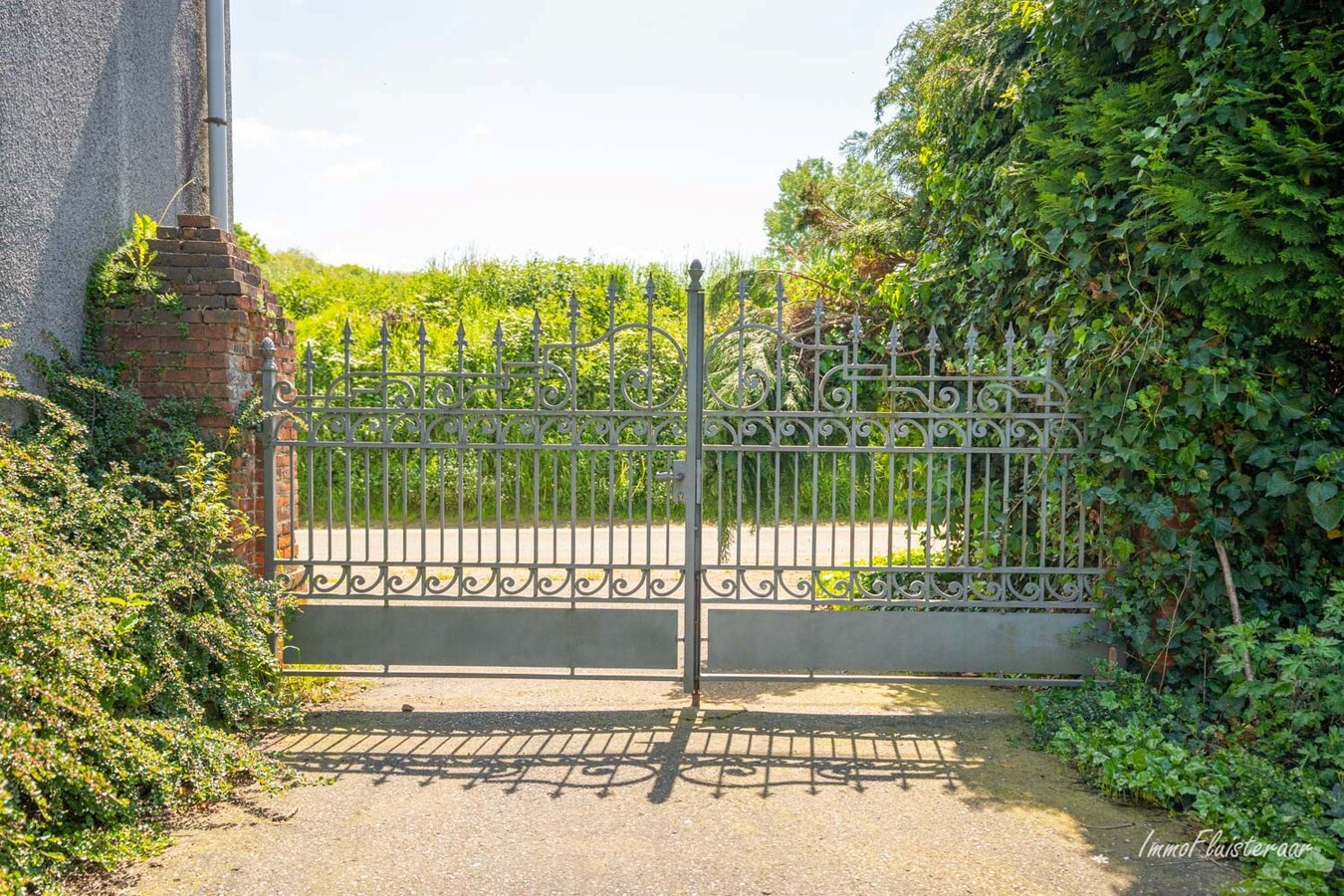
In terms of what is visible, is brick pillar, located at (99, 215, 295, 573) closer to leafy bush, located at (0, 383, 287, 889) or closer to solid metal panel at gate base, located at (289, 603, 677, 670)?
leafy bush, located at (0, 383, 287, 889)

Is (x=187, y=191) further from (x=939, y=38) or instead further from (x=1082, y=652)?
(x=1082, y=652)

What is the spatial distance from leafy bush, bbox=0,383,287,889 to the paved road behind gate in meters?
0.27

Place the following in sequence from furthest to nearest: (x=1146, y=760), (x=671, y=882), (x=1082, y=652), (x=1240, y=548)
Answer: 1. (x=1082, y=652)
2. (x=1240, y=548)
3. (x=1146, y=760)
4. (x=671, y=882)

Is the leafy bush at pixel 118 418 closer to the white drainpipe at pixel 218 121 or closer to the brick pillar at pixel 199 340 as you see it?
the brick pillar at pixel 199 340

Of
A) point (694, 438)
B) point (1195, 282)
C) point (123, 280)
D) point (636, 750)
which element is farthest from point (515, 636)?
point (1195, 282)

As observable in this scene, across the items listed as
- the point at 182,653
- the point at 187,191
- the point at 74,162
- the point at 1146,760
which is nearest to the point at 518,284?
the point at 187,191

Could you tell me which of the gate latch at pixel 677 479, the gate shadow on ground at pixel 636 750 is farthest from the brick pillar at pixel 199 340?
the gate latch at pixel 677 479

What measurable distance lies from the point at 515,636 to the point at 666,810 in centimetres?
150

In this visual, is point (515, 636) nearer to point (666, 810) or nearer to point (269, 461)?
point (666, 810)

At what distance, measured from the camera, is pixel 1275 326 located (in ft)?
14.3

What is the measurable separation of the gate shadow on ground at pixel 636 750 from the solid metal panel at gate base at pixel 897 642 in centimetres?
35

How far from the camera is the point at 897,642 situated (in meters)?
5.06

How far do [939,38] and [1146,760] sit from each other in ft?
18.2

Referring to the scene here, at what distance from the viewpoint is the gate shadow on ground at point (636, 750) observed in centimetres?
428
